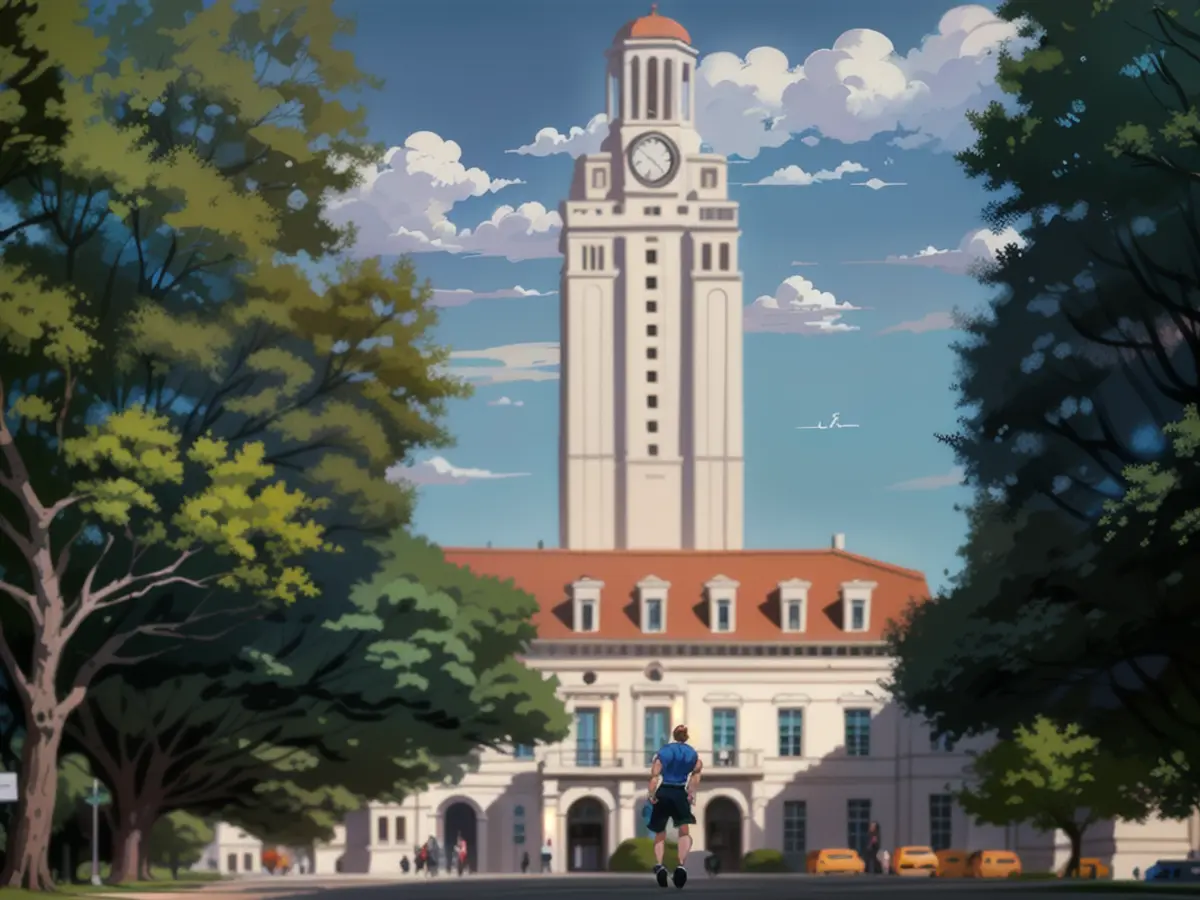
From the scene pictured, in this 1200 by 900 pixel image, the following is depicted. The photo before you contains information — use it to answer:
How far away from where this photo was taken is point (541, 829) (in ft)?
405

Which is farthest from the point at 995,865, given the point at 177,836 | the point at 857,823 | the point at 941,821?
the point at 177,836

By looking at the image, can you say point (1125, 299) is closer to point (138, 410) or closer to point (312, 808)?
point (138, 410)

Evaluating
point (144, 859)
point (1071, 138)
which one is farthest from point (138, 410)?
point (144, 859)

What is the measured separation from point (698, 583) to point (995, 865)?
3714cm

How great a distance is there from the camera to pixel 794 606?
128250 mm

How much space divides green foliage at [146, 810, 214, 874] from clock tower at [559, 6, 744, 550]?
72514 millimetres

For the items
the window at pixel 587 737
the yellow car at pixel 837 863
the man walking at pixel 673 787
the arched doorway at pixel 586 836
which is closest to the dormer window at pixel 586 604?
the window at pixel 587 737

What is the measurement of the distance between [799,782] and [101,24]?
88526mm

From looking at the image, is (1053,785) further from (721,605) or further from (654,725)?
(721,605)

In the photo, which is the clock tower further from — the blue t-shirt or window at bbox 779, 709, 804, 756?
the blue t-shirt

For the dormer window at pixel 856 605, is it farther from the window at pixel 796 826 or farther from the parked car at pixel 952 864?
the parked car at pixel 952 864

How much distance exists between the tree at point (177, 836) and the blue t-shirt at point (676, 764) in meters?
50.0

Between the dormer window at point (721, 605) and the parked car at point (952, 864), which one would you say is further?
the dormer window at point (721, 605)

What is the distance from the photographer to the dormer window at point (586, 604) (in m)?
128
